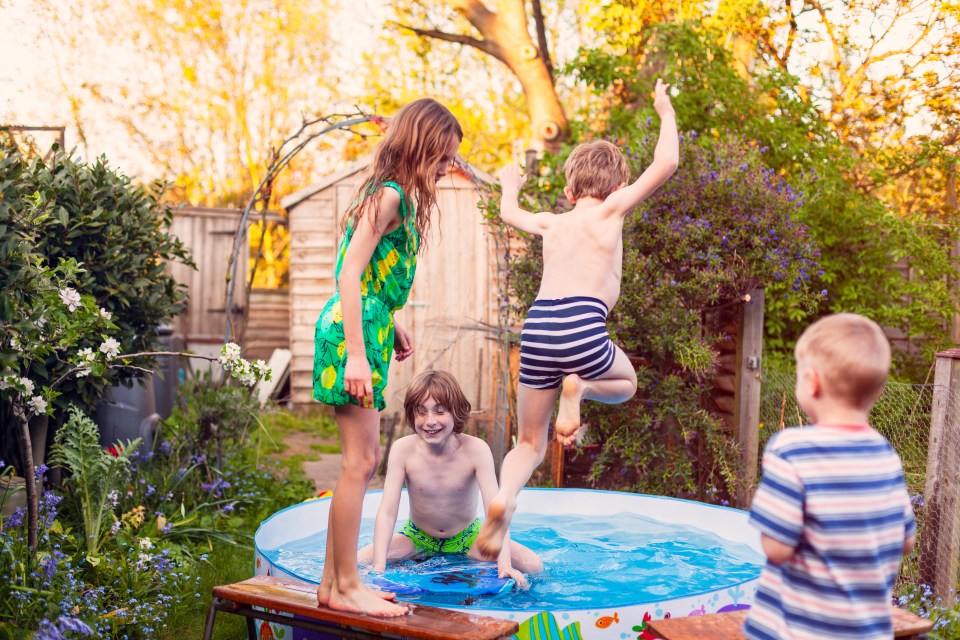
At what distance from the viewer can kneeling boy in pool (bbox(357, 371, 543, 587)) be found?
142 inches

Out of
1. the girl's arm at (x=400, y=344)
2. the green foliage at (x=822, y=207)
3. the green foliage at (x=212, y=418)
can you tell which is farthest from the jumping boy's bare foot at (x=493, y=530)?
the green foliage at (x=822, y=207)

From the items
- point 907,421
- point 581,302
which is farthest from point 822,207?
point 581,302

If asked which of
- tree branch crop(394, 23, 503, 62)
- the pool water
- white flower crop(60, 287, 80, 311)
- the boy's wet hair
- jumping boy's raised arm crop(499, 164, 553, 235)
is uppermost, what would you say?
tree branch crop(394, 23, 503, 62)

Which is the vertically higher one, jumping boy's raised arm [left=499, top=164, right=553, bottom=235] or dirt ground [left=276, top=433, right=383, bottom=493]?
jumping boy's raised arm [left=499, top=164, right=553, bottom=235]

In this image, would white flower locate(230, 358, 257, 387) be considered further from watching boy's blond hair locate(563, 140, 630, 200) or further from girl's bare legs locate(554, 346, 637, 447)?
watching boy's blond hair locate(563, 140, 630, 200)

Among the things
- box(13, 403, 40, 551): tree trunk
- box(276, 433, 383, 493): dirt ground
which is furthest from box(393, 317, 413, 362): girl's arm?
box(276, 433, 383, 493): dirt ground

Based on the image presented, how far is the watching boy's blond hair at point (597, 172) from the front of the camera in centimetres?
333

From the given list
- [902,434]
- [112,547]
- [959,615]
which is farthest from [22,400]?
[902,434]

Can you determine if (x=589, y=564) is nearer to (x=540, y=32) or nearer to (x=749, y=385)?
(x=749, y=385)

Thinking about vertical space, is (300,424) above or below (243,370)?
below

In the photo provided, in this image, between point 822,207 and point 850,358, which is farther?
point 822,207

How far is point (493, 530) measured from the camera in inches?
109

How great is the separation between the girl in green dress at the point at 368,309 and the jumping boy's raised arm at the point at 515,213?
630 mm

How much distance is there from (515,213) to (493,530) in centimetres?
139
